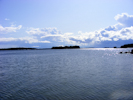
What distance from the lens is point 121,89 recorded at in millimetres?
15812

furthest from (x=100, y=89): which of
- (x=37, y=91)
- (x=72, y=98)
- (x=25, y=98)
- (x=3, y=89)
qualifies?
(x=3, y=89)

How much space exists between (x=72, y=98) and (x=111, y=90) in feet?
20.0

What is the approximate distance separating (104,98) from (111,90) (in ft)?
9.57

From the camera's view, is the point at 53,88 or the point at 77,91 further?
the point at 53,88

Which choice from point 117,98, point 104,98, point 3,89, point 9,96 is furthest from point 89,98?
point 3,89

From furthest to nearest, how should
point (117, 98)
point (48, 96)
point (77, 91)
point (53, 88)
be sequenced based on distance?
point (53, 88) < point (77, 91) < point (48, 96) < point (117, 98)

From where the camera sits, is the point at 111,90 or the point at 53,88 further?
the point at 53,88

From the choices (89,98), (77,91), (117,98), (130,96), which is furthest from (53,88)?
(130,96)

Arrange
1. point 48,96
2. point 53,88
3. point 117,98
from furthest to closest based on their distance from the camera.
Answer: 1. point 53,88
2. point 48,96
3. point 117,98

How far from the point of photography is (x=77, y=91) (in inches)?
612

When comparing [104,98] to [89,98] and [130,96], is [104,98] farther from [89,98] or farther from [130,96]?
[130,96]

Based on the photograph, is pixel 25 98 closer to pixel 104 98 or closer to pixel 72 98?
pixel 72 98

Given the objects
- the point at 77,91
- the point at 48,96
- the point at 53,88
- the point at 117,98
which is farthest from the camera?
the point at 53,88

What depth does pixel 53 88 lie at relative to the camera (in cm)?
1706
